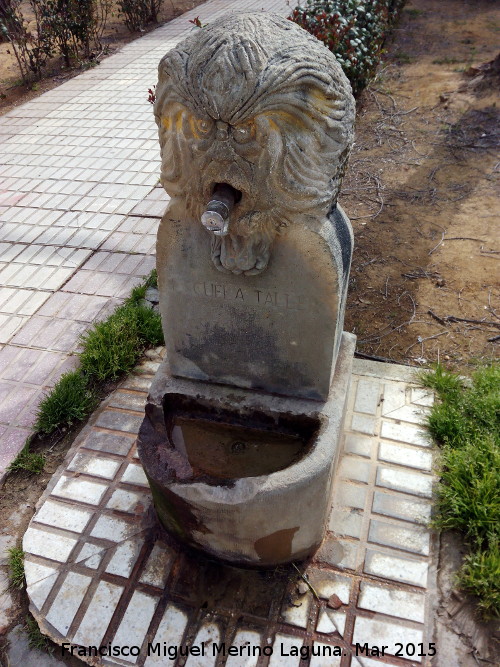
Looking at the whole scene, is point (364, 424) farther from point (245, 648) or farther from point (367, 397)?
point (245, 648)

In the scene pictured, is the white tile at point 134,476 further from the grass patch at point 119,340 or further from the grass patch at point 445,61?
the grass patch at point 445,61

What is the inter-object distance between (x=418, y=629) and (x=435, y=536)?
1.41ft

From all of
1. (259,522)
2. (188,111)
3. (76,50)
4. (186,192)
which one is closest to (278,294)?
(186,192)

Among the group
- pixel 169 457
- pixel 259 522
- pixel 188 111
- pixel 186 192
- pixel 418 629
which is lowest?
pixel 418 629

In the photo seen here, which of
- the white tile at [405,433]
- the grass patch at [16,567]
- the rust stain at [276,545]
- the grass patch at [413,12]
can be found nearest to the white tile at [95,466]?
the grass patch at [16,567]

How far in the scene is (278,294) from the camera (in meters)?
2.16

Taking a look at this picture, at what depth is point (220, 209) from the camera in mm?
1730

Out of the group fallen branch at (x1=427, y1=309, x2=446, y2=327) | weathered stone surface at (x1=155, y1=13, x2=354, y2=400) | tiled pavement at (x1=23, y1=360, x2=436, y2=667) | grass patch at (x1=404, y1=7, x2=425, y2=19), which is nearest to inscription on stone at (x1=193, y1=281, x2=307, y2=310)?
weathered stone surface at (x1=155, y1=13, x2=354, y2=400)

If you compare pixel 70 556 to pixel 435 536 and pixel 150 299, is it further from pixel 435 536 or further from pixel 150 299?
pixel 150 299

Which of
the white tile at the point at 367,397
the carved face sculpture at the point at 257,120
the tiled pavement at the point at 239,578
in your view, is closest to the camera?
the carved face sculpture at the point at 257,120

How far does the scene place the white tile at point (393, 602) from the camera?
A: 225 centimetres

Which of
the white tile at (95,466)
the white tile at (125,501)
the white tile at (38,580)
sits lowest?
the white tile at (38,580)

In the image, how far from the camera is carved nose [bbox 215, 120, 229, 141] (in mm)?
1691

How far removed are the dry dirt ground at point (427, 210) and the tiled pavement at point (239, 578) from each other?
1.08 meters
